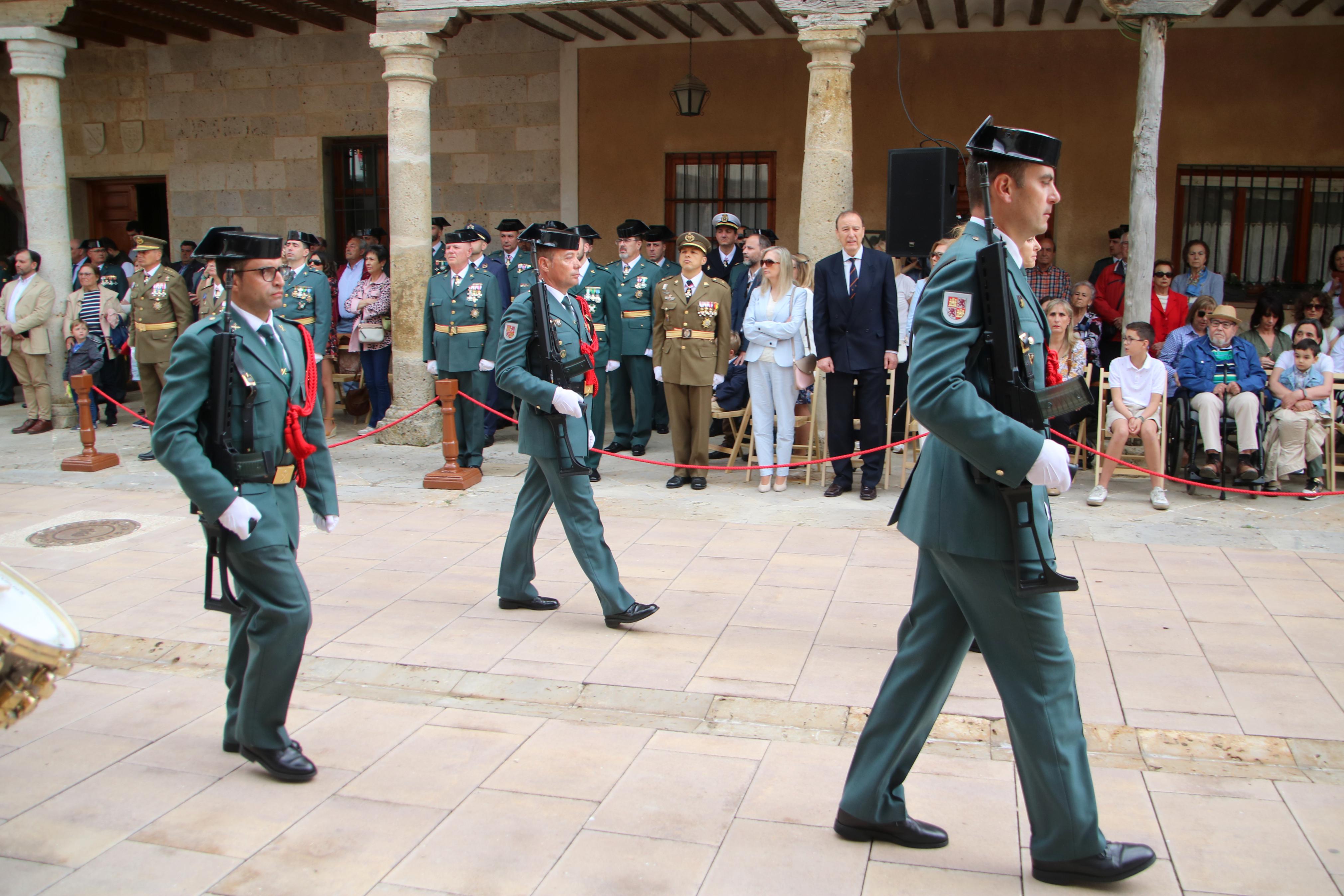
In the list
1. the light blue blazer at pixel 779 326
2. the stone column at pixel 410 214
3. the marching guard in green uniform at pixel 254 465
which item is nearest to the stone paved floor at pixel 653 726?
the marching guard in green uniform at pixel 254 465

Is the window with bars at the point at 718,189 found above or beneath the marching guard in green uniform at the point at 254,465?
above

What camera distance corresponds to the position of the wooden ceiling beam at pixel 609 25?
1086 cm

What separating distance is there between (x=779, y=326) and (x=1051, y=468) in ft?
16.8

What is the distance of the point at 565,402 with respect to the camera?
4824 millimetres

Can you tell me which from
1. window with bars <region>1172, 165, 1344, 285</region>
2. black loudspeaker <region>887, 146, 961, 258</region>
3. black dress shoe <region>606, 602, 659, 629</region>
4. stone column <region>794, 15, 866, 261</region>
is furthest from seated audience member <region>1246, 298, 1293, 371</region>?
black dress shoe <region>606, 602, 659, 629</region>

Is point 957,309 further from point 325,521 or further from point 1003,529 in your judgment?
point 325,521

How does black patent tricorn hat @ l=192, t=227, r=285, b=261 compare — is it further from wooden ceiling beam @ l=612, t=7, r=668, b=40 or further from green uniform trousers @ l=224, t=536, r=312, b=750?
wooden ceiling beam @ l=612, t=7, r=668, b=40

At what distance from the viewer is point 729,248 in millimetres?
9820

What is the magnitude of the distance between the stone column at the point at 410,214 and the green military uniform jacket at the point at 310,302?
604 mm

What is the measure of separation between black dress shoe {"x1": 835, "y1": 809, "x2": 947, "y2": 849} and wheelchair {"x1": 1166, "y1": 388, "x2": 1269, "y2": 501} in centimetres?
543

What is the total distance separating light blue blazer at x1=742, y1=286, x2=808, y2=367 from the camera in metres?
7.72

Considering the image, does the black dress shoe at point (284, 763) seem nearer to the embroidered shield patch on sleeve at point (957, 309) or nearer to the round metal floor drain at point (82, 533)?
the embroidered shield patch on sleeve at point (957, 309)

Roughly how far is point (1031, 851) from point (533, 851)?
1378 mm

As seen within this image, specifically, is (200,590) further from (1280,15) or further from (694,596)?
(1280,15)
